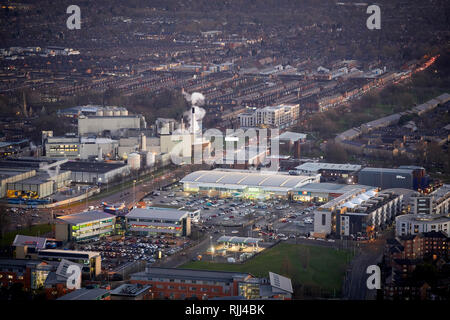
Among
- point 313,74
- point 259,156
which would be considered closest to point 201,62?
point 313,74

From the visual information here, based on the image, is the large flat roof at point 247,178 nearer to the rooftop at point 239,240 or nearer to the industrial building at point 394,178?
the industrial building at point 394,178

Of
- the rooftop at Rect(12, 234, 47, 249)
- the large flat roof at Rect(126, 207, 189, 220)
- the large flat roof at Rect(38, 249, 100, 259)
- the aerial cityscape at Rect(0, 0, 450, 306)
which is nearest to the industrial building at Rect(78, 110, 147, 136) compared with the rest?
the aerial cityscape at Rect(0, 0, 450, 306)

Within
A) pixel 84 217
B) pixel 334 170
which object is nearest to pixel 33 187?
pixel 84 217

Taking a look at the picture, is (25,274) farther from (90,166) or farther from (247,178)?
(90,166)

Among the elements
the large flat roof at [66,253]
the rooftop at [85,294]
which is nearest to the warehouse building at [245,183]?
the large flat roof at [66,253]
